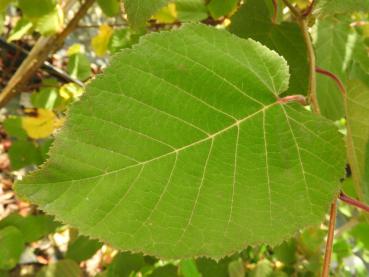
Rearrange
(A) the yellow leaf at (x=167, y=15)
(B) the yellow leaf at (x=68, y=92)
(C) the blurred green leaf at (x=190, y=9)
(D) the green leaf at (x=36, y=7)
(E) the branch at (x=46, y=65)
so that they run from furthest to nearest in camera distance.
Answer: (E) the branch at (x=46, y=65), (B) the yellow leaf at (x=68, y=92), (A) the yellow leaf at (x=167, y=15), (C) the blurred green leaf at (x=190, y=9), (D) the green leaf at (x=36, y=7)

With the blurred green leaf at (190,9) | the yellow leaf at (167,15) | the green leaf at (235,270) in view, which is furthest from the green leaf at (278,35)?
the green leaf at (235,270)

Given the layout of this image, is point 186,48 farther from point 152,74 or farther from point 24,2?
point 24,2

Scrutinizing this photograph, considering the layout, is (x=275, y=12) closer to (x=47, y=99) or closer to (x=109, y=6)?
(x=109, y=6)

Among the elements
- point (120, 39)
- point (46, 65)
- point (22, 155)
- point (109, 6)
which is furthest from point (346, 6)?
point (46, 65)

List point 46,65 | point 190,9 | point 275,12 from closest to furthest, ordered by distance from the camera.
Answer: point 275,12 → point 190,9 → point 46,65

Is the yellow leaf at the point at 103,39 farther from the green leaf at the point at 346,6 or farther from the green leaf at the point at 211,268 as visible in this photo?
the green leaf at the point at 346,6

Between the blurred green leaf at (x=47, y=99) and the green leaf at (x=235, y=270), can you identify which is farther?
the blurred green leaf at (x=47, y=99)

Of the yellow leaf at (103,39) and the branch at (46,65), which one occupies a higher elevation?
the yellow leaf at (103,39)
